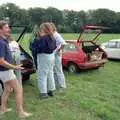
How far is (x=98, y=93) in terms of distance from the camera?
948 centimetres

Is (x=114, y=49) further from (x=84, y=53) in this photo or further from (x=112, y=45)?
(x=84, y=53)

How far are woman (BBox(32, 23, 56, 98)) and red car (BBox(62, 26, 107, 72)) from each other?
4.40m

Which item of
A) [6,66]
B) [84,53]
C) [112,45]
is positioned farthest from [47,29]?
[112,45]

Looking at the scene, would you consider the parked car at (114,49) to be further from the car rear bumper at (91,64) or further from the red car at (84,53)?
the car rear bumper at (91,64)

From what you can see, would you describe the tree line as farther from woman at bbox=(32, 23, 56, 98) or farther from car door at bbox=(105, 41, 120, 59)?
woman at bbox=(32, 23, 56, 98)

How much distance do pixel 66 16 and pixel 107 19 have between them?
780 cm

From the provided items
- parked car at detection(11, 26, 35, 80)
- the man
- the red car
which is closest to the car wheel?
the red car

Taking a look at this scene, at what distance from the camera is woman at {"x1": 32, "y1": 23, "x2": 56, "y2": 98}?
26.9 feet

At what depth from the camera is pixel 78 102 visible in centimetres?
830

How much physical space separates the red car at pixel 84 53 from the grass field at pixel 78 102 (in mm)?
1237

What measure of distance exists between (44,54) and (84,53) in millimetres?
4952

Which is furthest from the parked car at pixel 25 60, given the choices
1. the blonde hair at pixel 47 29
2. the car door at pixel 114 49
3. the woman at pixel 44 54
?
the car door at pixel 114 49

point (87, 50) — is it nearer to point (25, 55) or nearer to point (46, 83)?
point (25, 55)

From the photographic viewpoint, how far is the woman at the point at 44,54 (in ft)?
26.9
